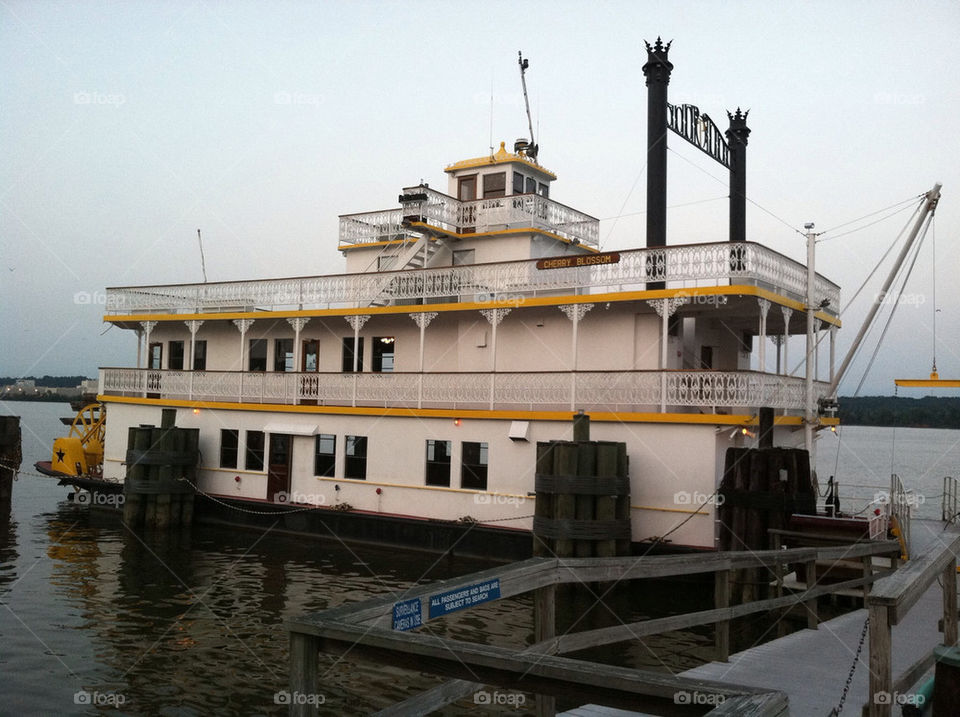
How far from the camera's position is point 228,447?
23.2 m

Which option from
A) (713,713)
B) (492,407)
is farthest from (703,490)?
(713,713)

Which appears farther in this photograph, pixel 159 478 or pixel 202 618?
pixel 159 478

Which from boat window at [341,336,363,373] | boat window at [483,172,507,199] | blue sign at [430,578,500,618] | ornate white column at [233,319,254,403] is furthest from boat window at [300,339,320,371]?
blue sign at [430,578,500,618]

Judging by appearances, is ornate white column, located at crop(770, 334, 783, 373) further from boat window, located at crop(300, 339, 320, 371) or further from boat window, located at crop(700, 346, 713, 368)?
boat window, located at crop(300, 339, 320, 371)

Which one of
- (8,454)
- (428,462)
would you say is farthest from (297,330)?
(8,454)

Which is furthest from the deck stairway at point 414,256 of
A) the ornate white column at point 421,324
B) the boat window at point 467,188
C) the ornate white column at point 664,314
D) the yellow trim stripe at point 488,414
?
the ornate white column at point 664,314

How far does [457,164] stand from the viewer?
25141 millimetres

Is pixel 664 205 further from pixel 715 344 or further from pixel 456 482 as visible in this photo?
pixel 456 482

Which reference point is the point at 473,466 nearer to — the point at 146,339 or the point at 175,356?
the point at 175,356

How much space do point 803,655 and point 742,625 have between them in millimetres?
5979

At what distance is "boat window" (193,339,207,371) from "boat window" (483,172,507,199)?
10.3 m

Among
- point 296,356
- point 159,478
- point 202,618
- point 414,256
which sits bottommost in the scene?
point 202,618

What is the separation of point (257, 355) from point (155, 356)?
190 inches

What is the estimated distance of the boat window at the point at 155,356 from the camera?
26.6m
